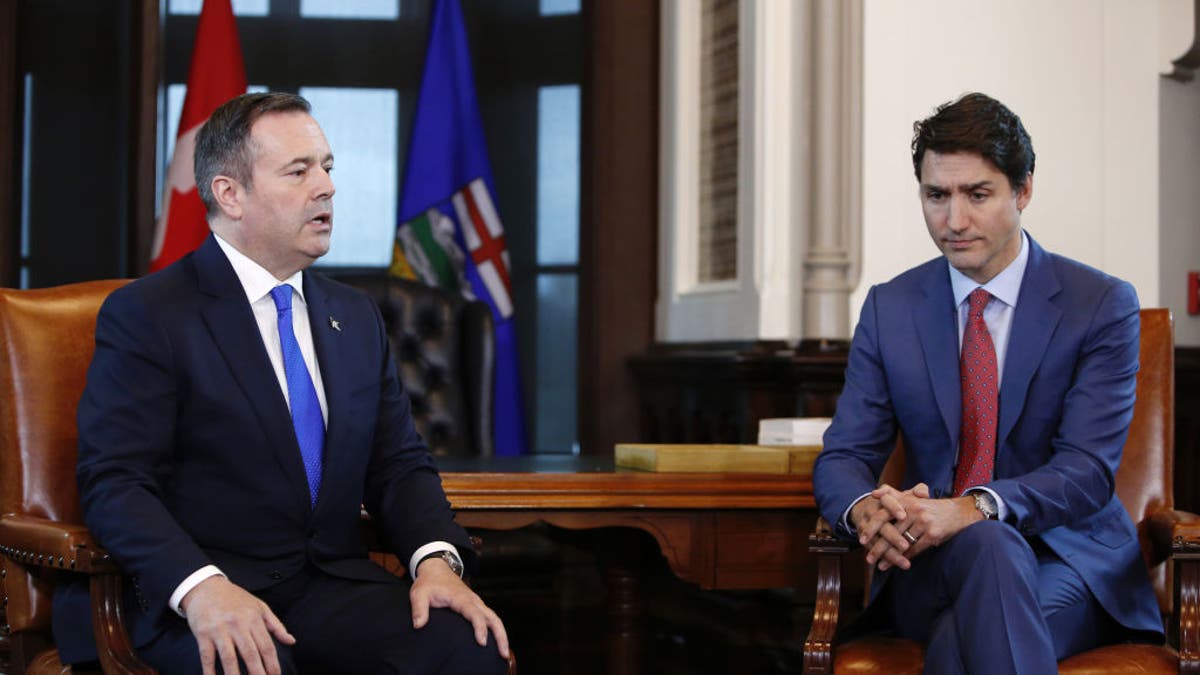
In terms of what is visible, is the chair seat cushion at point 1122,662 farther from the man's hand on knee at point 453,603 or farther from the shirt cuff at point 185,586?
the shirt cuff at point 185,586

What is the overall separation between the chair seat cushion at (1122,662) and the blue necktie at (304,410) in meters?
1.26

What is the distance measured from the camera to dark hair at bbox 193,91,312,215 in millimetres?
2453

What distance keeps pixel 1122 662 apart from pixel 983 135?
942 millimetres

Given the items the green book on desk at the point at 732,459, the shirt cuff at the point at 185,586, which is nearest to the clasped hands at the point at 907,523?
the green book on desk at the point at 732,459

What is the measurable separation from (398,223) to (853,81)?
1.75 m

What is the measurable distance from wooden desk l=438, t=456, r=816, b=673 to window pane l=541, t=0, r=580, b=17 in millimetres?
2856

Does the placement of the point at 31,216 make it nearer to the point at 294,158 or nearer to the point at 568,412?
the point at 568,412

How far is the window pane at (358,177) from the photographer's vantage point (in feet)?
18.3

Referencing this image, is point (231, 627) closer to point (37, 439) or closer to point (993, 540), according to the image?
point (37, 439)

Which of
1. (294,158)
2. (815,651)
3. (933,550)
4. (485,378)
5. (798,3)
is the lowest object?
(815,651)

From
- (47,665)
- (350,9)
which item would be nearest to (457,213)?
(350,9)

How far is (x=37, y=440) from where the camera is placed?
2568mm

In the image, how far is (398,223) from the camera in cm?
511

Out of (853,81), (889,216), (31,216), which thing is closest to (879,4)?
(853,81)
